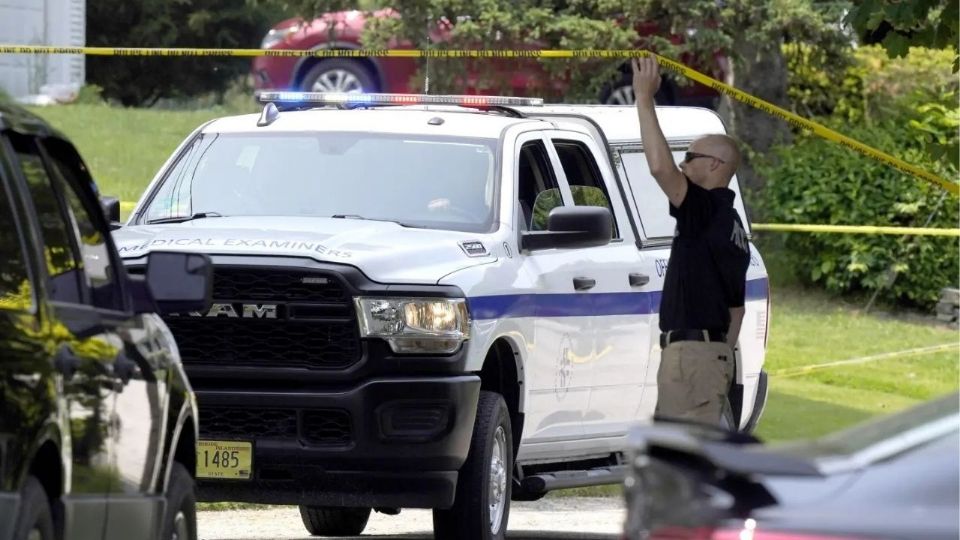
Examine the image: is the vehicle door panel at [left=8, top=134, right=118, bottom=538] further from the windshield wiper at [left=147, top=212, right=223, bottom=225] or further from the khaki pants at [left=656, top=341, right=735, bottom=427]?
the windshield wiper at [left=147, top=212, right=223, bottom=225]

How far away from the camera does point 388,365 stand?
8617 mm

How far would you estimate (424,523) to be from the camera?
1147cm

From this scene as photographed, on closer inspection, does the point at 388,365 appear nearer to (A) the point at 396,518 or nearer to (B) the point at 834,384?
(A) the point at 396,518

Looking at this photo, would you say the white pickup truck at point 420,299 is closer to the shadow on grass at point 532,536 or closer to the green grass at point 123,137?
the shadow on grass at point 532,536

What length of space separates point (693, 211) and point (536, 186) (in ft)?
6.53

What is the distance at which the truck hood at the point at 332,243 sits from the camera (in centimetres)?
866

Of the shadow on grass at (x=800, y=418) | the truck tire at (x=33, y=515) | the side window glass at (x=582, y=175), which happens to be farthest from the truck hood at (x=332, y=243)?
the shadow on grass at (x=800, y=418)

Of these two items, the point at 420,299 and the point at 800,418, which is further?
the point at 800,418

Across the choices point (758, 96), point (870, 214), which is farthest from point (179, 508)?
point (758, 96)

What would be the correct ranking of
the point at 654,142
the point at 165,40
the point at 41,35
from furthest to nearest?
1. the point at 165,40
2. the point at 41,35
3. the point at 654,142

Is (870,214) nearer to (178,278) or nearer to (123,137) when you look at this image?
(123,137)

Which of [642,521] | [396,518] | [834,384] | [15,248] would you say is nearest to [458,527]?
[396,518]

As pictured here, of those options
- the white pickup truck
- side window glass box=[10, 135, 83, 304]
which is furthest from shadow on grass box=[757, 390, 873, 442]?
side window glass box=[10, 135, 83, 304]

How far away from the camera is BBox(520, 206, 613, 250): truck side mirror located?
372 inches
